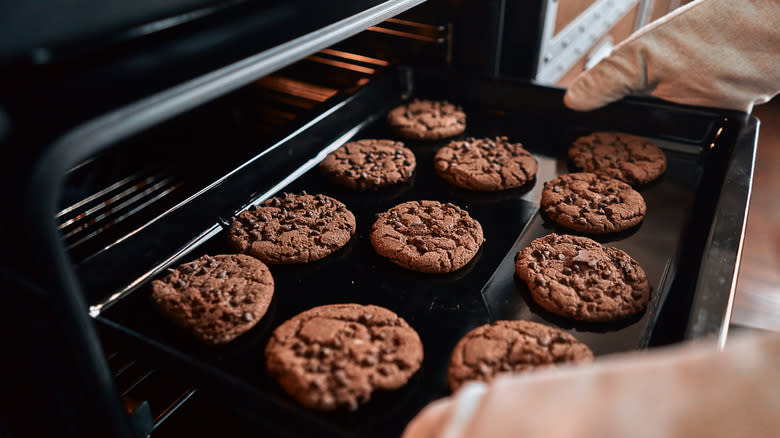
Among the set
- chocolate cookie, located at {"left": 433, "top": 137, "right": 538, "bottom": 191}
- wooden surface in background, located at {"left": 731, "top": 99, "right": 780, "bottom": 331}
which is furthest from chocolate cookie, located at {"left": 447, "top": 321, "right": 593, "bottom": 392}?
wooden surface in background, located at {"left": 731, "top": 99, "right": 780, "bottom": 331}

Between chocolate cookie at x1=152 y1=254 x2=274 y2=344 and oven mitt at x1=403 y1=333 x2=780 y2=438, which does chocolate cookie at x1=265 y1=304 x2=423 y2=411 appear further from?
oven mitt at x1=403 y1=333 x2=780 y2=438

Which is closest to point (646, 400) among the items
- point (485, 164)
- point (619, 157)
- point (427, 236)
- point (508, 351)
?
point (508, 351)

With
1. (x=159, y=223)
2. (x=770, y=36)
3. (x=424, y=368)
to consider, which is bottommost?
(x=424, y=368)

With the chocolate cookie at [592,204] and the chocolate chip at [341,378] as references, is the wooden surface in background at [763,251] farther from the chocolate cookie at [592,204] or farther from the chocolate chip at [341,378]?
the chocolate chip at [341,378]

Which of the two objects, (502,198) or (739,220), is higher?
(739,220)

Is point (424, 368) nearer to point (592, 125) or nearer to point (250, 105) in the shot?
point (592, 125)

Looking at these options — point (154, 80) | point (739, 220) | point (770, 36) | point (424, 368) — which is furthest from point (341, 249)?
point (770, 36)

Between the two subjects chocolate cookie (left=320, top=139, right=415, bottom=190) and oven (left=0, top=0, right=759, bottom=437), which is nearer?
oven (left=0, top=0, right=759, bottom=437)
